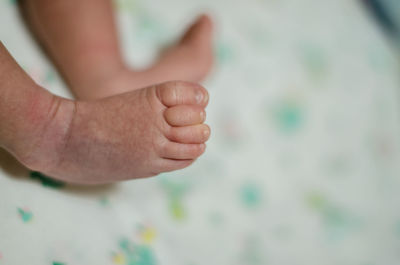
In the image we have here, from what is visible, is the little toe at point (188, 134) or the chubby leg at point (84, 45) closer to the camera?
the little toe at point (188, 134)

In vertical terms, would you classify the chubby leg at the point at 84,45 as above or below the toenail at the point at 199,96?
above

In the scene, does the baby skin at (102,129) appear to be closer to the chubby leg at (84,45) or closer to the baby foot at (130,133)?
the baby foot at (130,133)

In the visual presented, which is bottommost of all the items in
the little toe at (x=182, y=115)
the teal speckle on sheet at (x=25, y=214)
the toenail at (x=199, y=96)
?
the teal speckle on sheet at (x=25, y=214)

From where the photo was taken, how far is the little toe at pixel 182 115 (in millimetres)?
540

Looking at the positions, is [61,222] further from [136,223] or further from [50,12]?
[50,12]

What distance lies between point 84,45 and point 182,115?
267mm

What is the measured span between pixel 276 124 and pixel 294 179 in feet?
0.38

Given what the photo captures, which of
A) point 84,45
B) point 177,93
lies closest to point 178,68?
point 84,45

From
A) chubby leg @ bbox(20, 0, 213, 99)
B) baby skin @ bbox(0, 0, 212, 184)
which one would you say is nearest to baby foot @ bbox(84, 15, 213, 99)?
chubby leg @ bbox(20, 0, 213, 99)

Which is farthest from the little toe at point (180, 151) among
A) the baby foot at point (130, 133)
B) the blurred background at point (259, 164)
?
the blurred background at point (259, 164)

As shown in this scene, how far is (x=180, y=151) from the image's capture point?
1.81 feet

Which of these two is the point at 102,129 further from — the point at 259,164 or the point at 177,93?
the point at 259,164

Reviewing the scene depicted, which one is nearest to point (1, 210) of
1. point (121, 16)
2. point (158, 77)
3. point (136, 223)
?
point (136, 223)

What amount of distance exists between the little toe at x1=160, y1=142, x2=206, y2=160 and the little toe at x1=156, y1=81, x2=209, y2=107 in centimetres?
5
